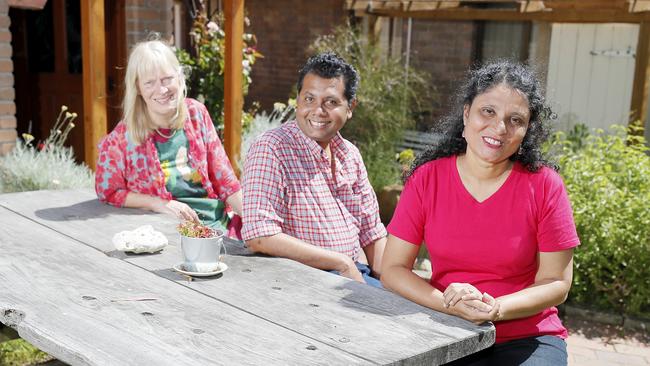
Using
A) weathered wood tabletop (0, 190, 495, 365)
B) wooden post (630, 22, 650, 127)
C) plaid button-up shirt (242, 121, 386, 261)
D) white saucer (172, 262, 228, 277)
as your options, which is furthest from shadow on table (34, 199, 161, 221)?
wooden post (630, 22, 650, 127)

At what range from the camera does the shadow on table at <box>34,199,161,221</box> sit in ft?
9.68

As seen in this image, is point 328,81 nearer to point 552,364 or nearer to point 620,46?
point 552,364

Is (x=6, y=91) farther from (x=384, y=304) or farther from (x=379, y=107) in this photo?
(x=384, y=304)

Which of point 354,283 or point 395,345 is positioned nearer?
point 395,345

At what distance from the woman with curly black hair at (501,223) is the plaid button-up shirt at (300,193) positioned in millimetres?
445

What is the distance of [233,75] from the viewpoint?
5039 mm

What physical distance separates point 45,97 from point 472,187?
5.58 meters

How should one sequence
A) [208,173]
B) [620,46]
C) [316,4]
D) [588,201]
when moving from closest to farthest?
[208,173] → [588,201] → [620,46] → [316,4]

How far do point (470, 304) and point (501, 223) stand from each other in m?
0.34

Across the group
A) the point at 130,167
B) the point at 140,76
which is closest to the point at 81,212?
the point at 130,167

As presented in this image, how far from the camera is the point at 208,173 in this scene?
3.28 meters

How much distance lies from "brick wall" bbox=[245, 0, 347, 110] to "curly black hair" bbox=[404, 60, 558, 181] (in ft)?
24.9

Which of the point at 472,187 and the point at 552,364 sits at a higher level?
the point at 472,187

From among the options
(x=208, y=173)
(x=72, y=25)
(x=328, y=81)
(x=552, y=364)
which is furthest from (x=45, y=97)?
(x=552, y=364)
